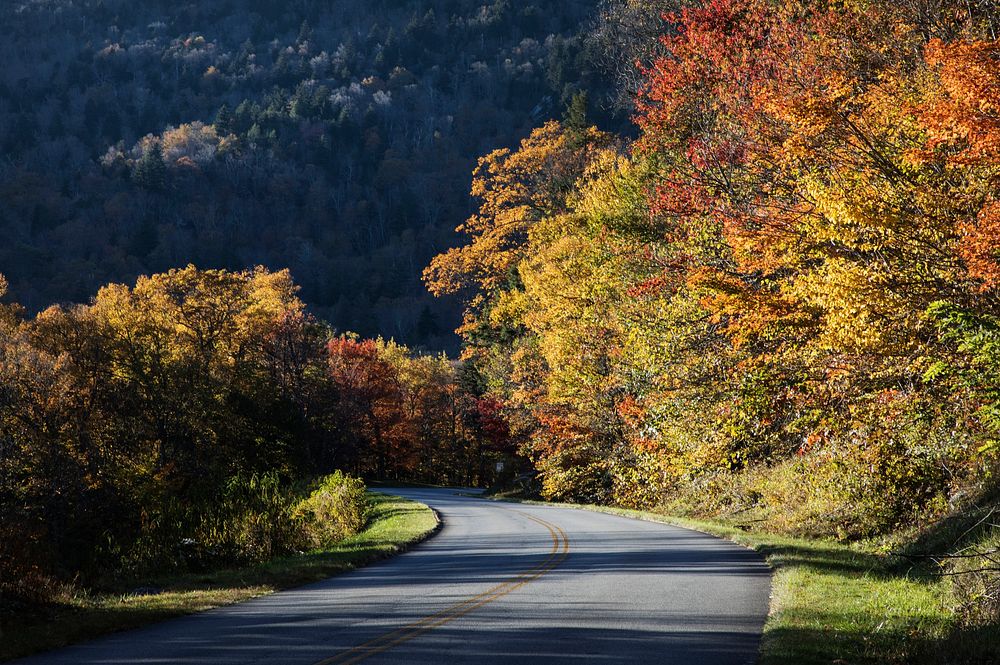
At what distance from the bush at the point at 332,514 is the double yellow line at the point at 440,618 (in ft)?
36.4

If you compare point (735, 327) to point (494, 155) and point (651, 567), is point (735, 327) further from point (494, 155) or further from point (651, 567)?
point (494, 155)

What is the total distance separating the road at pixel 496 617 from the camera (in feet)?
32.0

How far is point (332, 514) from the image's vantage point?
104ft

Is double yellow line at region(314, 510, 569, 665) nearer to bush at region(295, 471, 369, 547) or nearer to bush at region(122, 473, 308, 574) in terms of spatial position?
bush at region(122, 473, 308, 574)

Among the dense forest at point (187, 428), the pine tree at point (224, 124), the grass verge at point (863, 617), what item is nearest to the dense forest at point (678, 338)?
the dense forest at point (187, 428)

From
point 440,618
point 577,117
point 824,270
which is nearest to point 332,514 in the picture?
point 440,618

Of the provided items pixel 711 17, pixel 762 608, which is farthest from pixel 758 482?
pixel 762 608

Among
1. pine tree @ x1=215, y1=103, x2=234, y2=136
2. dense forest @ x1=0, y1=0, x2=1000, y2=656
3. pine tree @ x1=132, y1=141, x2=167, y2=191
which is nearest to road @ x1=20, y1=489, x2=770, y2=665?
dense forest @ x1=0, y1=0, x2=1000, y2=656

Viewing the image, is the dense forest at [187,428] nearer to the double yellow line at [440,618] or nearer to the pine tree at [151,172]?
the double yellow line at [440,618]

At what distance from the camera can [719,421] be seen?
57.9ft

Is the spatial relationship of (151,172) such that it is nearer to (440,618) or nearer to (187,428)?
(187,428)

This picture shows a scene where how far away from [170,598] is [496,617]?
20.6 feet

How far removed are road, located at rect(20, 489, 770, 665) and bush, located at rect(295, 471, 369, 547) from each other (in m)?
8.70

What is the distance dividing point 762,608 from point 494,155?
4325 cm
